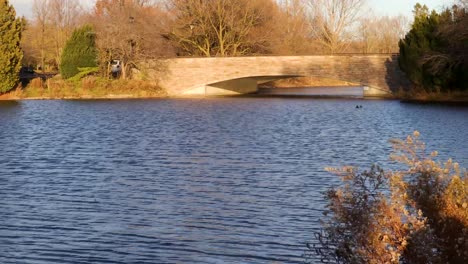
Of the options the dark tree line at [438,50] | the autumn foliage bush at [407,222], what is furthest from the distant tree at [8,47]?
the autumn foliage bush at [407,222]

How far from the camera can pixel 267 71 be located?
49781mm

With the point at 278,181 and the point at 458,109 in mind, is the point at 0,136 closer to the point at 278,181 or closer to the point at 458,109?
the point at 278,181

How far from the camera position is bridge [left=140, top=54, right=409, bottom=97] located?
154 ft

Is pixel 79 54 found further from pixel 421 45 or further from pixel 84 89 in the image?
pixel 421 45

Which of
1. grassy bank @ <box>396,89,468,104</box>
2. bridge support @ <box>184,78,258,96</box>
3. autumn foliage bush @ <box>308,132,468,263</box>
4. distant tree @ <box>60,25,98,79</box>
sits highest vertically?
distant tree @ <box>60,25,98,79</box>

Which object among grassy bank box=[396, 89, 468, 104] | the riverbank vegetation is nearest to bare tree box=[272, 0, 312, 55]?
the riverbank vegetation

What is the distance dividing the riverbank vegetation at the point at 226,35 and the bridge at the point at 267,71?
63.8 inches

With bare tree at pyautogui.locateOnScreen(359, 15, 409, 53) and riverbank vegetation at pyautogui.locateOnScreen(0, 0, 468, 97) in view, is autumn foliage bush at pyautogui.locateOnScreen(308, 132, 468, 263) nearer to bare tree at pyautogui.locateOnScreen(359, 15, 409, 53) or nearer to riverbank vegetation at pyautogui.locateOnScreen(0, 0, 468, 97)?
riverbank vegetation at pyautogui.locateOnScreen(0, 0, 468, 97)

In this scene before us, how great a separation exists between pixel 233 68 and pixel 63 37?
67.5 feet

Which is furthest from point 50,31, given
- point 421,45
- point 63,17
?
point 421,45

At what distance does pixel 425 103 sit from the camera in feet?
130

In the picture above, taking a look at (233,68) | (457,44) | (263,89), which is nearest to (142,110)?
(233,68)

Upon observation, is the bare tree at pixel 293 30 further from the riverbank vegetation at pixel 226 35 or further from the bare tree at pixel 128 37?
the bare tree at pixel 128 37

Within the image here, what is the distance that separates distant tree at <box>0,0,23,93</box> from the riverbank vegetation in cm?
41
